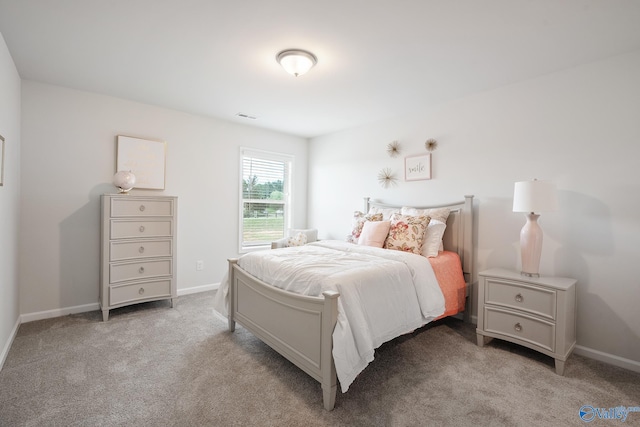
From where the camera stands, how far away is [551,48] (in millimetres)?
2230

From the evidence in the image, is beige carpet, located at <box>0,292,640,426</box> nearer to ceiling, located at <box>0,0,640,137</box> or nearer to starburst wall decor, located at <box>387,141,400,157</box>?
starburst wall decor, located at <box>387,141,400,157</box>

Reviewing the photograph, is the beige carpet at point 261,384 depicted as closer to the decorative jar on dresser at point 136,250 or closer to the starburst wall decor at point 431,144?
the decorative jar on dresser at point 136,250

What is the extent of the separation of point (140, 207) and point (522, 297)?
12.0ft

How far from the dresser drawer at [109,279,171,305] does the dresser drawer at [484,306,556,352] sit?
325 cm

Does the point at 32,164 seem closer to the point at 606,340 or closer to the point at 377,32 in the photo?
the point at 377,32

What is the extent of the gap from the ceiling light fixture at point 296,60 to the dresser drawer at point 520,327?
8.23 feet

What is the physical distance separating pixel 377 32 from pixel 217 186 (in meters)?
2.94

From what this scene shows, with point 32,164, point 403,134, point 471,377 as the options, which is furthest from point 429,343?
point 32,164

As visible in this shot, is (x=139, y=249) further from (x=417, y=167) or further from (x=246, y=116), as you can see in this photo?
(x=417, y=167)

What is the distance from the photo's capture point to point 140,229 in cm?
320

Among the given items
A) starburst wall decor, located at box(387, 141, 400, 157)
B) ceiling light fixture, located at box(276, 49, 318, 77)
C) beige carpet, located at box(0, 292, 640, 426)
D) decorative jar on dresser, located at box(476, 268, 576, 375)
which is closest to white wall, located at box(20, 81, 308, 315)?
beige carpet, located at box(0, 292, 640, 426)

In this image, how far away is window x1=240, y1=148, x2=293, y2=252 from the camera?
4.51 metres

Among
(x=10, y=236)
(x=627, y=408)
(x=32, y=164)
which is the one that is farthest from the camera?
(x=32, y=164)

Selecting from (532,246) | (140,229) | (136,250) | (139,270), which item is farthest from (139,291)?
(532,246)
